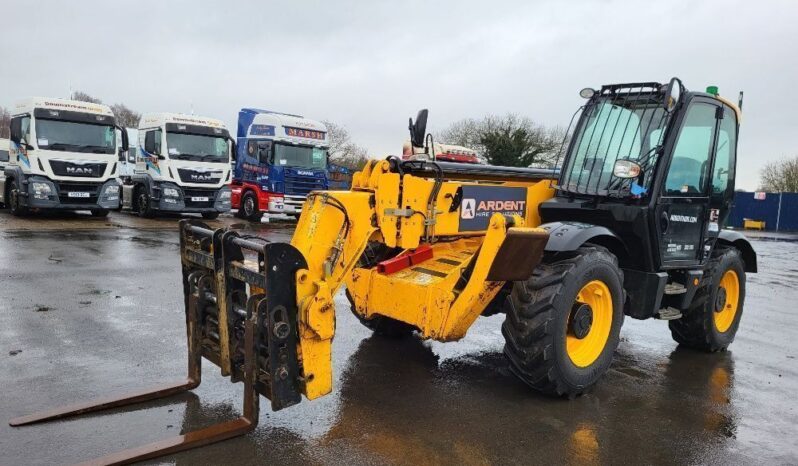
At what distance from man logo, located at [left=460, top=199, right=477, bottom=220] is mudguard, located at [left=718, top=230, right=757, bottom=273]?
283cm

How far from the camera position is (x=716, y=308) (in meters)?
6.38

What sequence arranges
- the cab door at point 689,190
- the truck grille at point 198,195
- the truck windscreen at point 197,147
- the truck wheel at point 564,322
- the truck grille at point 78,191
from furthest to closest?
1. the truck grille at point 198,195
2. the truck windscreen at point 197,147
3. the truck grille at point 78,191
4. the cab door at point 689,190
5. the truck wheel at point 564,322

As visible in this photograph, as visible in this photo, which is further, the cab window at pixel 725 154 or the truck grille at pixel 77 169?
the truck grille at pixel 77 169

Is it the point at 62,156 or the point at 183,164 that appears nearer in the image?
the point at 62,156

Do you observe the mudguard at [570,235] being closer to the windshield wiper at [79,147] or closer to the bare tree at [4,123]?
the windshield wiper at [79,147]

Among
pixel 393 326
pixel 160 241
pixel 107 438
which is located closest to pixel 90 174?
pixel 160 241

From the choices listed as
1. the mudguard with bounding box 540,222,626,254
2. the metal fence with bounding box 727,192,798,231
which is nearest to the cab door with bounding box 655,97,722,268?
the mudguard with bounding box 540,222,626,254

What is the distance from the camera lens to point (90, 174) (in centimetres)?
1628

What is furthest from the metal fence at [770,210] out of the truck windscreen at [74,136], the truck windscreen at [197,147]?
the truck windscreen at [74,136]

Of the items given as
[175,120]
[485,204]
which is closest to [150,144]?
[175,120]

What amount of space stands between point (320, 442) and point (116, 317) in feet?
12.2

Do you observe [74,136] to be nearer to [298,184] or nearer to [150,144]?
[150,144]

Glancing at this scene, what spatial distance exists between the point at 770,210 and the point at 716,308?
30116 mm

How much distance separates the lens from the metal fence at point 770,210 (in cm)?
3125
